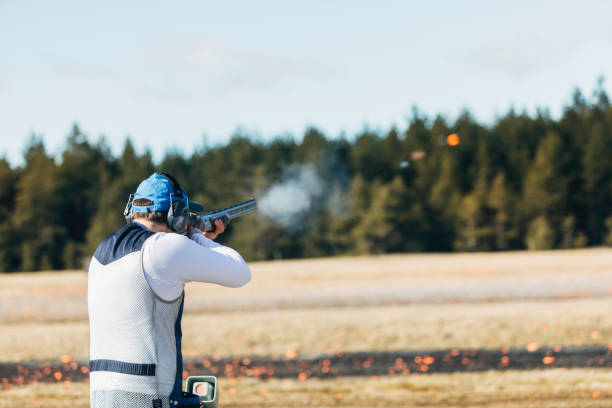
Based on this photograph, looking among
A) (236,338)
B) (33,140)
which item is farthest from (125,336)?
(33,140)

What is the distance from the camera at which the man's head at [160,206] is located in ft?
12.0

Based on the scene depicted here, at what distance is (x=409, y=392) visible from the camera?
10.5 metres

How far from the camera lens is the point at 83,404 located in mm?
9953

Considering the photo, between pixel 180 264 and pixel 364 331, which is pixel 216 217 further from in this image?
pixel 364 331

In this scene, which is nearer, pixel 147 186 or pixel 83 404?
pixel 147 186

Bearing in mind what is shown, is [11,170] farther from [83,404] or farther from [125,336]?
[125,336]

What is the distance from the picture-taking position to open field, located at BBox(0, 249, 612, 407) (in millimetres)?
10391

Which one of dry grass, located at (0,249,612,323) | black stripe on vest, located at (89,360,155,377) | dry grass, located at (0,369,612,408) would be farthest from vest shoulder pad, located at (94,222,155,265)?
dry grass, located at (0,249,612,323)

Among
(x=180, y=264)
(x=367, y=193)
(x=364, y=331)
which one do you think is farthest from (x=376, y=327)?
(x=367, y=193)

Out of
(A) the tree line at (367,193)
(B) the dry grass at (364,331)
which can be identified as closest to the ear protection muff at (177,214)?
(B) the dry grass at (364,331)

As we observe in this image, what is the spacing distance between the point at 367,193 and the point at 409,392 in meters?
65.1

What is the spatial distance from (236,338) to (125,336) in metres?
13.1

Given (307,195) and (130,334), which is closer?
(130,334)

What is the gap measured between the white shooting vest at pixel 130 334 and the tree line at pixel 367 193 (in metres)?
64.6
